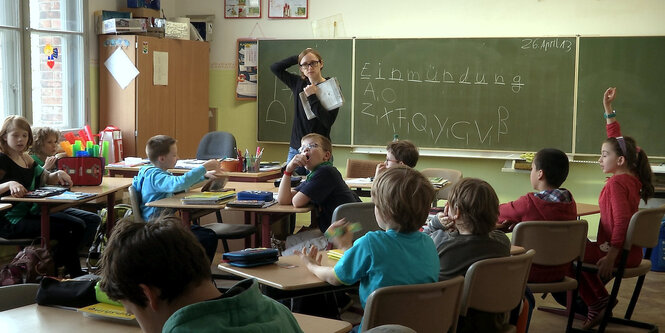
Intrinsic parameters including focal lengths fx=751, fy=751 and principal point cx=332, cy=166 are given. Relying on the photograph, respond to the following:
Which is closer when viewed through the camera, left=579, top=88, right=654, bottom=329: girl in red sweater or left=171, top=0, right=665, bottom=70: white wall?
left=579, top=88, right=654, bottom=329: girl in red sweater

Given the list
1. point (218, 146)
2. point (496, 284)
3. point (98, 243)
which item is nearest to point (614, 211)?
point (496, 284)

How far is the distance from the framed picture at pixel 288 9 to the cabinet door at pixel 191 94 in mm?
802

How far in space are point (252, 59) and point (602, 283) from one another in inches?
184

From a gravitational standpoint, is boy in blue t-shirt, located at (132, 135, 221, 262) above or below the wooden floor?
above

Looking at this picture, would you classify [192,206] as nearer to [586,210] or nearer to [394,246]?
[394,246]

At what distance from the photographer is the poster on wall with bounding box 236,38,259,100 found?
7.96 m

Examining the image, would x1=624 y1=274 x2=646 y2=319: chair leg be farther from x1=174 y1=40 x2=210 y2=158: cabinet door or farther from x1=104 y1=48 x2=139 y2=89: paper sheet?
x1=104 y1=48 x2=139 y2=89: paper sheet

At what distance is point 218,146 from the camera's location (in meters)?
6.95

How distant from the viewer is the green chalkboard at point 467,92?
699 cm

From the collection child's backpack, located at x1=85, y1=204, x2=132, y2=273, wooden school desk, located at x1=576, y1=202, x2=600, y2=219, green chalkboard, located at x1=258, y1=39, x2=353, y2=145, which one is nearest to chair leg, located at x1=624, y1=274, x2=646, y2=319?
wooden school desk, located at x1=576, y1=202, x2=600, y2=219

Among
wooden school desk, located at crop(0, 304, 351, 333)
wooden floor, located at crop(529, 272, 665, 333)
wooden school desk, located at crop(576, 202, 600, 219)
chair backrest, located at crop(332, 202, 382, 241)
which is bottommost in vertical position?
wooden floor, located at crop(529, 272, 665, 333)

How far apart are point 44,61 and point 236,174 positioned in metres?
2.36

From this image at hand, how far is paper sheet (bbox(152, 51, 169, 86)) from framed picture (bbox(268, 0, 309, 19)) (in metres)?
1.20

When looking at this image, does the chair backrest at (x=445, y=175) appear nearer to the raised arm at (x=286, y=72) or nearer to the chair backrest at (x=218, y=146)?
the raised arm at (x=286, y=72)
